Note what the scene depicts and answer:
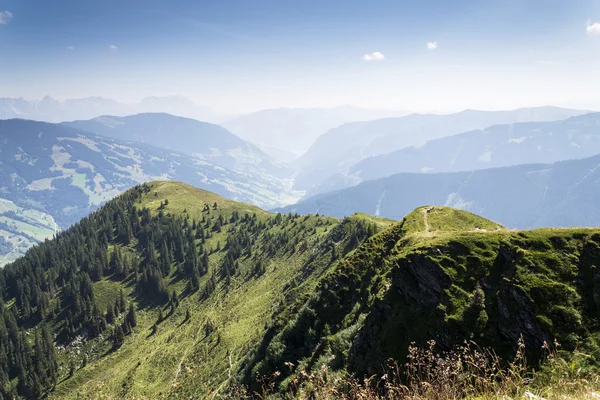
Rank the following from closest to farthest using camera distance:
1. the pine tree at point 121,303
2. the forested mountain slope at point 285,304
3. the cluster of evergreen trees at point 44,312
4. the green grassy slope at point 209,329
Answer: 1. the forested mountain slope at point 285,304
2. the green grassy slope at point 209,329
3. the cluster of evergreen trees at point 44,312
4. the pine tree at point 121,303

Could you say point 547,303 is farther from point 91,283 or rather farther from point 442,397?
point 91,283

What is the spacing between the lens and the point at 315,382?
8.41 m

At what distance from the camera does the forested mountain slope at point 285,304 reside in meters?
26.1

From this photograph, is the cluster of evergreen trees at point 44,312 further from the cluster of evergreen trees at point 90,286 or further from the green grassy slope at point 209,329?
the green grassy slope at point 209,329

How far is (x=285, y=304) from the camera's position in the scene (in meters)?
75.7

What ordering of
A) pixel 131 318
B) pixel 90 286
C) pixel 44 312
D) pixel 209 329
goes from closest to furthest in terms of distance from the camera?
pixel 209 329 → pixel 131 318 → pixel 44 312 → pixel 90 286

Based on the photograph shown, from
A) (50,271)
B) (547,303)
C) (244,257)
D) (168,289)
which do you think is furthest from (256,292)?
(50,271)

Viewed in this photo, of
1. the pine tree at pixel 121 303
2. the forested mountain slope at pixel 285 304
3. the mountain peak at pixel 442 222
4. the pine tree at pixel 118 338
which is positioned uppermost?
the mountain peak at pixel 442 222

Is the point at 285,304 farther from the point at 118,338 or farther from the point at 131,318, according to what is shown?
the point at 131,318

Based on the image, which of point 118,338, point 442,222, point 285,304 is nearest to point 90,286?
point 118,338

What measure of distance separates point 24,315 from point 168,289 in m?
68.1

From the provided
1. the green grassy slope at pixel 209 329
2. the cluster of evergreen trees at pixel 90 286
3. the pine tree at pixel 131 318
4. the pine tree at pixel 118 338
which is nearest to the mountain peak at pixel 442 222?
the green grassy slope at pixel 209 329

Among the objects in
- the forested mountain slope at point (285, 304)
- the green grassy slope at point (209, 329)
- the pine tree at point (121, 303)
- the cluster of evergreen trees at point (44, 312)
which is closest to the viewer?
the forested mountain slope at point (285, 304)

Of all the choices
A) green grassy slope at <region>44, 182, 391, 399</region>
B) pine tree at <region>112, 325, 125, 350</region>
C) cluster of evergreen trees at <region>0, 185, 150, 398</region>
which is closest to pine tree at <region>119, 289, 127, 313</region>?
cluster of evergreen trees at <region>0, 185, 150, 398</region>
